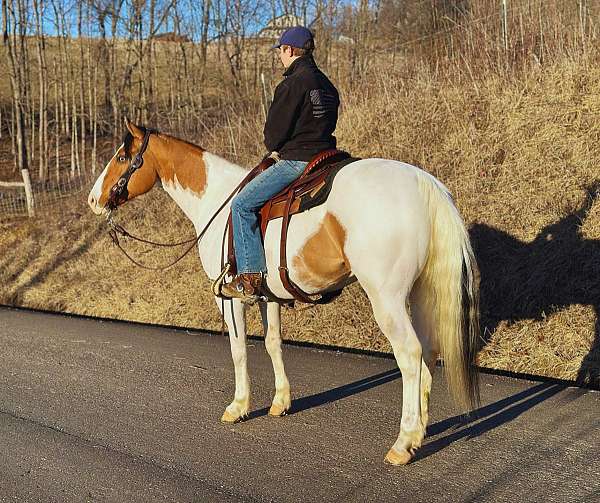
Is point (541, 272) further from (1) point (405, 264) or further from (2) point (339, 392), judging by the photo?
(1) point (405, 264)

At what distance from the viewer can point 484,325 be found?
8.34 metres

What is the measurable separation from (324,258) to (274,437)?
1.47m

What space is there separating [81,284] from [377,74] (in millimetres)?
7324

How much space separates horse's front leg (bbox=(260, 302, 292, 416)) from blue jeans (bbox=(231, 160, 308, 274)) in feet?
2.56

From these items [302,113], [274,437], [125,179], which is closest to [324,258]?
[302,113]

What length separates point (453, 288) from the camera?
504 cm

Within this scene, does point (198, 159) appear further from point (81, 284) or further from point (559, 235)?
point (81, 284)

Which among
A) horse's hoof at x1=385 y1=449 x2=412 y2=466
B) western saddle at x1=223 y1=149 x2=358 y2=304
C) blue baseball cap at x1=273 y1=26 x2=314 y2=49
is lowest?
horse's hoof at x1=385 y1=449 x2=412 y2=466

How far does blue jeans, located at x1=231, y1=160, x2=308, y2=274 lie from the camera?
579 centimetres

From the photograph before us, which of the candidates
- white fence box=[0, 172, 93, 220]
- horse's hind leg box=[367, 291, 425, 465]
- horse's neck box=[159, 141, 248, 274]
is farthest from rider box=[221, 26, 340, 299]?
white fence box=[0, 172, 93, 220]

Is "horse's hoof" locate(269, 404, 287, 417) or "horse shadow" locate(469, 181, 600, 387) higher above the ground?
"horse shadow" locate(469, 181, 600, 387)

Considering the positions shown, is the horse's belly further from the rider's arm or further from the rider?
the rider's arm

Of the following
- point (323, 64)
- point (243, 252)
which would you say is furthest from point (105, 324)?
point (323, 64)

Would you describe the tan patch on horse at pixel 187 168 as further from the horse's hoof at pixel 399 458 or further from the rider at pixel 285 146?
the horse's hoof at pixel 399 458
